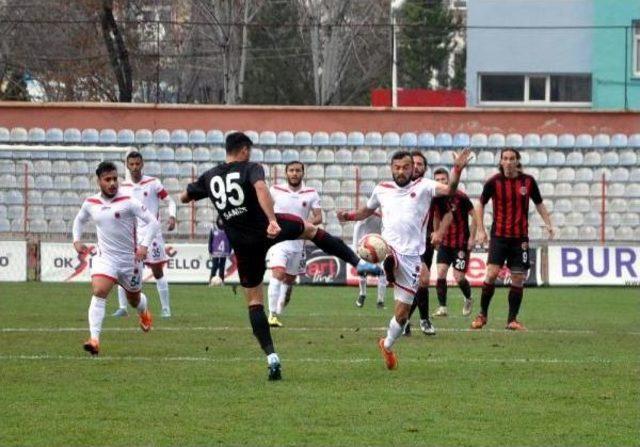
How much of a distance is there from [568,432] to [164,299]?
1170 cm

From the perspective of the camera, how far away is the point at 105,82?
149 ft

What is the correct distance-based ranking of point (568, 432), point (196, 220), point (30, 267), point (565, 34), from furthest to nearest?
point (565, 34) < point (196, 220) < point (30, 267) < point (568, 432)

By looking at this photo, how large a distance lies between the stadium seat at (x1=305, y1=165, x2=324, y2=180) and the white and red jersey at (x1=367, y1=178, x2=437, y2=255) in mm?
21042

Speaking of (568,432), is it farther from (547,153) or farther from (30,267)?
(547,153)

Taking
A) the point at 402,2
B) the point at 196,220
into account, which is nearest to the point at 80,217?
the point at 196,220

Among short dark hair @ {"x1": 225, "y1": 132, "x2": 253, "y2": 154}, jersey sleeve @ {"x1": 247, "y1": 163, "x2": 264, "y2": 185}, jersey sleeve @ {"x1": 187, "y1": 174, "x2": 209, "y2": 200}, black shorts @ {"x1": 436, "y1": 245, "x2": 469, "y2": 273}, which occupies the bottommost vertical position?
black shorts @ {"x1": 436, "y1": 245, "x2": 469, "y2": 273}

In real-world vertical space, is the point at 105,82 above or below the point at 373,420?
above

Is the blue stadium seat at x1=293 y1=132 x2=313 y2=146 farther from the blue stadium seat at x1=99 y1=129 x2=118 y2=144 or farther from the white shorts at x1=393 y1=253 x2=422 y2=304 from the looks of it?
the white shorts at x1=393 y1=253 x2=422 y2=304

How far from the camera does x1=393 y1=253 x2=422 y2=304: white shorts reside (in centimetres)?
1355

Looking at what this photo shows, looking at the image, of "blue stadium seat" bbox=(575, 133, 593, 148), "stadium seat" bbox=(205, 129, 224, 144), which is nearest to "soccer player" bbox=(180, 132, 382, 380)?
"stadium seat" bbox=(205, 129, 224, 144)

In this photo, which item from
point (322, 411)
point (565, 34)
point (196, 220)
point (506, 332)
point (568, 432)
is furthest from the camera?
point (565, 34)

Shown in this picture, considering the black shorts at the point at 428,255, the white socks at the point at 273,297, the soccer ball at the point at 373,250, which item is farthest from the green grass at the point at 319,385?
the soccer ball at the point at 373,250

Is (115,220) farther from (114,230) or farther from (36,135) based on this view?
(36,135)

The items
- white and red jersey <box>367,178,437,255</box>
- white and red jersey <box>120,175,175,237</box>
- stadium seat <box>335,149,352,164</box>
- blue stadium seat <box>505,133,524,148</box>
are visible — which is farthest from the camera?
blue stadium seat <box>505,133,524,148</box>
